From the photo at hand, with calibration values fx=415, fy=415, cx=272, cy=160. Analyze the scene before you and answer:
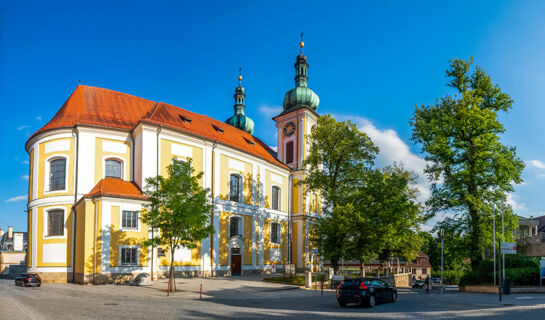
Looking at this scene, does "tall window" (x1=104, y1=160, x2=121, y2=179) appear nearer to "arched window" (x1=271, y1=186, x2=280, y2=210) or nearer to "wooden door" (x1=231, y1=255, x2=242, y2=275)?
"wooden door" (x1=231, y1=255, x2=242, y2=275)

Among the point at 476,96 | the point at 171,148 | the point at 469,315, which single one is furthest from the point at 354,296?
the point at 171,148

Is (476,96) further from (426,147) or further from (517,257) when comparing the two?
(517,257)

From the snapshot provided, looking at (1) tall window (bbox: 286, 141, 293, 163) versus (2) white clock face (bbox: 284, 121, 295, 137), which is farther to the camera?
(1) tall window (bbox: 286, 141, 293, 163)

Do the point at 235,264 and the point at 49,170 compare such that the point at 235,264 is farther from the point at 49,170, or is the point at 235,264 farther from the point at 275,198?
the point at 49,170

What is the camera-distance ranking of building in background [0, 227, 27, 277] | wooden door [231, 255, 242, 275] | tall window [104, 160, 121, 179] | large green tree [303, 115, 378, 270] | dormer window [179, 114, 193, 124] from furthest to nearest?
1. building in background [0, 227, 27, 277]
2. wooden door [231, 255, 242, 275]
3. dormer window [179, 114, 193, 124]
4. tall window [104, 160, 121, 179]
5. large green tree [303, 115, 378, 270]

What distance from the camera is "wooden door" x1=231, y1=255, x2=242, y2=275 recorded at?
37875 mm

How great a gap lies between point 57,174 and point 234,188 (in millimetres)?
15043

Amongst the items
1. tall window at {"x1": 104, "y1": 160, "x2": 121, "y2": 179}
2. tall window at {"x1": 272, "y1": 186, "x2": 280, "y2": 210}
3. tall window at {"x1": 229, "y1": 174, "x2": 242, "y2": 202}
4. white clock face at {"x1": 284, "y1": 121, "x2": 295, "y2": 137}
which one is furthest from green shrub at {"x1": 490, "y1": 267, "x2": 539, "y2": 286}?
white clock face at {"x1": 284, "y1": 121, "x2": 295, "y2": 137}

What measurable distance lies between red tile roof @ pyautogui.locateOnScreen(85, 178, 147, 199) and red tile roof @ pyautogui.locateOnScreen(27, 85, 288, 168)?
14.5 feet

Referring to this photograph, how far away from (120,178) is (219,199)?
28.3ft

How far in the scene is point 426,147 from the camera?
96.9 ft

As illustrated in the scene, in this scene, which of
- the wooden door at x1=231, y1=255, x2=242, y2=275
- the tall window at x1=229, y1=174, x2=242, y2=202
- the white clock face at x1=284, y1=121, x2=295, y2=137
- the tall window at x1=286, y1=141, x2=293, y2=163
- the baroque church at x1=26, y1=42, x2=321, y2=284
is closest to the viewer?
the baroque church at x1=26, y1=42, x2=321, y2=284

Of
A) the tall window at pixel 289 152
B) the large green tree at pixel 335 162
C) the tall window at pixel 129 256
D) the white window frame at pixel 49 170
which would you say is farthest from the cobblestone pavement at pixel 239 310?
the tall window at pixel 289 152

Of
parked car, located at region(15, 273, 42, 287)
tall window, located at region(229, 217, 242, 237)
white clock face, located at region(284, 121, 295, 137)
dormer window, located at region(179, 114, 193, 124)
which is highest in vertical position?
white clock face, located at region(284, 121, 295, 137)
